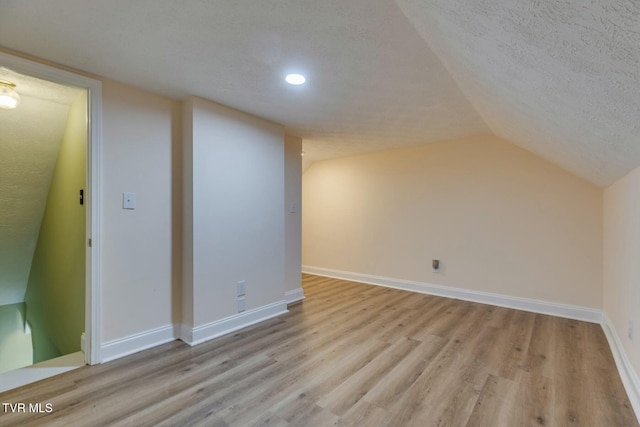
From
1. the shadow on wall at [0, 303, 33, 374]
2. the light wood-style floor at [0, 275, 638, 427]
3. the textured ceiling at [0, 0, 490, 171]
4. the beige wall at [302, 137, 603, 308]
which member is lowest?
the shadow on wall at [0, 303, 33, 374]

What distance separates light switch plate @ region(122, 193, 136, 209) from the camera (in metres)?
2.26

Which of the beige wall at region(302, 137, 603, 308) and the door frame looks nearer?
the door frame

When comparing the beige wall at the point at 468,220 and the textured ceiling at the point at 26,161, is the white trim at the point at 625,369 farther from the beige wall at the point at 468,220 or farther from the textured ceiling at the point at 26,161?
the textured ceiling at the point at 26,161

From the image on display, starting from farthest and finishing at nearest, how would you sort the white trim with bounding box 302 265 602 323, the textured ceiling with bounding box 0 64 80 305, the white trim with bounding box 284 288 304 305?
the white trim with bounding box 284 288 304 305 → the white trim with bounding box 302 265 602 323 → the textured ceiling with bounding box 0 64 80 305

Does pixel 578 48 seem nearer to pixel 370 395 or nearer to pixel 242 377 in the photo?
pixel 370 395

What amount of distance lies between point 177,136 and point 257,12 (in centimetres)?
153

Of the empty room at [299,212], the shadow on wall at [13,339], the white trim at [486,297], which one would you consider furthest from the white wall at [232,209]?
the shadow on wall at [13,339]

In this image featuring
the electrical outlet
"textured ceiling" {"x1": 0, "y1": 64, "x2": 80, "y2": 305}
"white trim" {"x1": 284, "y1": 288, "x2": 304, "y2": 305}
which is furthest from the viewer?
"white trim" {"x1": 284, "y1": 288, "x2": 304, "y2": 305}

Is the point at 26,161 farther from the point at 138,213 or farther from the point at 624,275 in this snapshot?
the point at 624,275

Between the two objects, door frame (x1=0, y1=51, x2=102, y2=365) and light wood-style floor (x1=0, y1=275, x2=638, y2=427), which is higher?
door frame (x1=0, y1=51, x2=102, y2=365)

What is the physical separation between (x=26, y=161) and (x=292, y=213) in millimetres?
2666

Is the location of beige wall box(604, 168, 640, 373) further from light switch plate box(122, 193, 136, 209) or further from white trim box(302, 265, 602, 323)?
light switch plate box(122, 193, 136, 209)

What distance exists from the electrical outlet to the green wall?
1181 millimetres

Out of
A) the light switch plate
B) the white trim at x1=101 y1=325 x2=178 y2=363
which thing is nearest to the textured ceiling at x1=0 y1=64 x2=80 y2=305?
the light switch plate
